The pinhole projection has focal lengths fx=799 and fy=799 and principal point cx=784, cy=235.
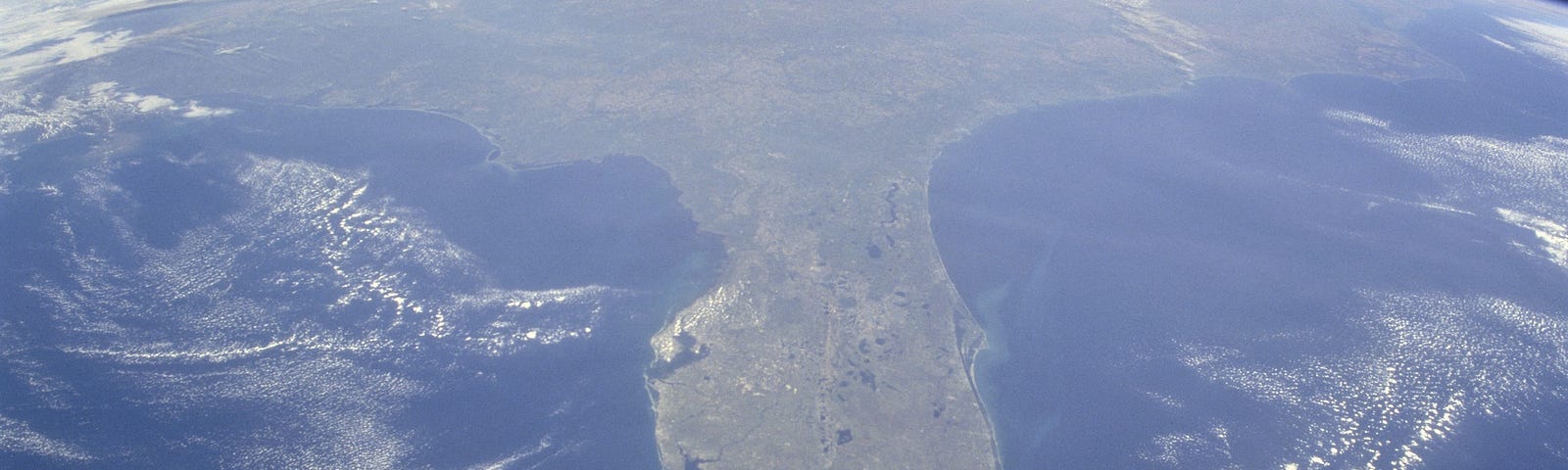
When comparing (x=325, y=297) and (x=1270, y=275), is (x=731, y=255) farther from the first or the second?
(x=1270, y=275)

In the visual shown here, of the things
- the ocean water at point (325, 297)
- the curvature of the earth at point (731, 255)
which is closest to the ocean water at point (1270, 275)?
the curvature of the earth at point (731, 255)

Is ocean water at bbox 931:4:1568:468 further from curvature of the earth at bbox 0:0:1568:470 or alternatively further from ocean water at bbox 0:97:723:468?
ocean water at bbox 0:97:723:468

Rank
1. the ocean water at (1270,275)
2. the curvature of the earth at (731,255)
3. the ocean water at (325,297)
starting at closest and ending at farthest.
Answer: the ocean water at (325,297)
the curvature of the earth at (731,255)
the ocean water at (1270,275)

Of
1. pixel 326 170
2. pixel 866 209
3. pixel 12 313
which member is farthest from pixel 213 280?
pixel 866 209

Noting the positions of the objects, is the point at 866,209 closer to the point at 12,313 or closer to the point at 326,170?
the point at 326,170

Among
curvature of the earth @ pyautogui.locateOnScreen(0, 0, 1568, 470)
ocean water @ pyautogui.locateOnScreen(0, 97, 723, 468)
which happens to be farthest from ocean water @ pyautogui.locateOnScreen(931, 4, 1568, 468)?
ocean water @ pyautogui.locateOnScreen(0, 97, 723, 468)

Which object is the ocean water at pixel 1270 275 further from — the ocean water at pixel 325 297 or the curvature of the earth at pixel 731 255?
the ocean water at pixel 325 297
